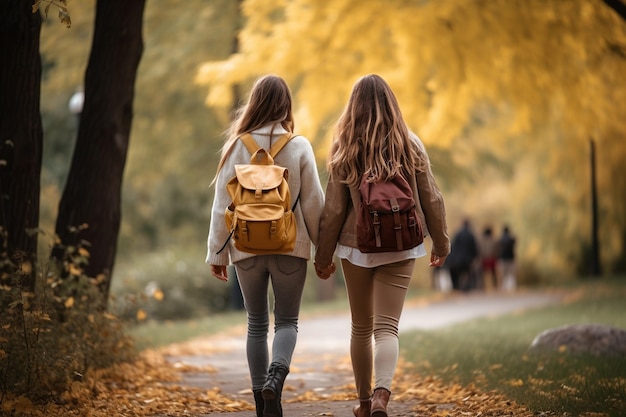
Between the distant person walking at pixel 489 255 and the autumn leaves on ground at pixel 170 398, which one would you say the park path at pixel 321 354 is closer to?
the autumn leaves on ground at pixel 170 398

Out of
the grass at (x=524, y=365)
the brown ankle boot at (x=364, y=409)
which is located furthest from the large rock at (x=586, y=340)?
the brown ankle boot at (x=364, y=409)

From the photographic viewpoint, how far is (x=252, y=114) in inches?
228

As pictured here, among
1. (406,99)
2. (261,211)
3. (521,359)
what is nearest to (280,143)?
(261,211)

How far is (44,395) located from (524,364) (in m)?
4.21

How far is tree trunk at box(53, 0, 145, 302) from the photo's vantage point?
9023 mm

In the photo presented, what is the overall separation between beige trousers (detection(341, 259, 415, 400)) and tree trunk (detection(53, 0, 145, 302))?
13.1ft

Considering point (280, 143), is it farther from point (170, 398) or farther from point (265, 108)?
point (170, 398)

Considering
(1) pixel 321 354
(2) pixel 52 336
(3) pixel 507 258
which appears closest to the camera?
(2) pixel 52 336

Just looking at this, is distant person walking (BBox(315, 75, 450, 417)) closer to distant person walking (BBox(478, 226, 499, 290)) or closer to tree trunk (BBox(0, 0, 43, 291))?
tree trunk (BBox(0, 0, 43, 291))

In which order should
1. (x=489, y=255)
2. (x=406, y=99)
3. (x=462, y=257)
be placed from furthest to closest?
(x=489, y=255) → (x=462, y=257) → (x=406, y=99)

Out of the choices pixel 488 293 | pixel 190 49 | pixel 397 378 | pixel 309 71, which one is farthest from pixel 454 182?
pixel 397 378

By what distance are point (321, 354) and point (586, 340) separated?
11.1ft

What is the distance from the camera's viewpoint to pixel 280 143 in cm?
570

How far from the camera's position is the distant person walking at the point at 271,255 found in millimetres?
5598
